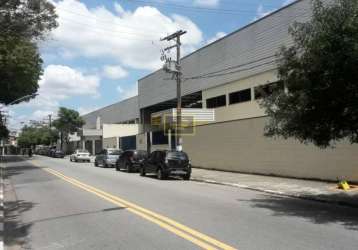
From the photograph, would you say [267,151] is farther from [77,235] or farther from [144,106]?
[144,106]

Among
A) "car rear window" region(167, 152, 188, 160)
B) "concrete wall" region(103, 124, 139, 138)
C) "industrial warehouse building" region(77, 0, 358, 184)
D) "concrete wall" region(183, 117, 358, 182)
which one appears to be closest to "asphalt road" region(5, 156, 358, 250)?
"industrial warehouse building" region(77, 0, 358, 184)

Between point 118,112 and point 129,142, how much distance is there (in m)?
25.0

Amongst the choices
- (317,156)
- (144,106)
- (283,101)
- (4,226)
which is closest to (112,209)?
(4,226)

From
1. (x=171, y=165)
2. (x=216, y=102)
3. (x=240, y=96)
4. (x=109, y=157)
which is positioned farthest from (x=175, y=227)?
(x=216, y=102)

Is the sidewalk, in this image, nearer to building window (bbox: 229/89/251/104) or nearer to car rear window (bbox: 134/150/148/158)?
car rear window (bbox: 134/150/148/158)

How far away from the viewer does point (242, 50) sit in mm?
37438

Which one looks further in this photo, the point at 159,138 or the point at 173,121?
the point at 159,138

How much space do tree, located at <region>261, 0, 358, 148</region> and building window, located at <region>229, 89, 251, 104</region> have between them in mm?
21987

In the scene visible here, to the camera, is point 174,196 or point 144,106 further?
point 144,106

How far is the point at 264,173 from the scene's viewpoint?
85.8 feet

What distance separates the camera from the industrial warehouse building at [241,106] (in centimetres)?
2265

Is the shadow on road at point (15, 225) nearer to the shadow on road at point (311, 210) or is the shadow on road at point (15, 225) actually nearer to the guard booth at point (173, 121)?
the shadow on road at point (311, 210)

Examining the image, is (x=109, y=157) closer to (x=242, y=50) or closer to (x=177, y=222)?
(x=242, y=50)

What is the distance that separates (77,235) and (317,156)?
568 inches
